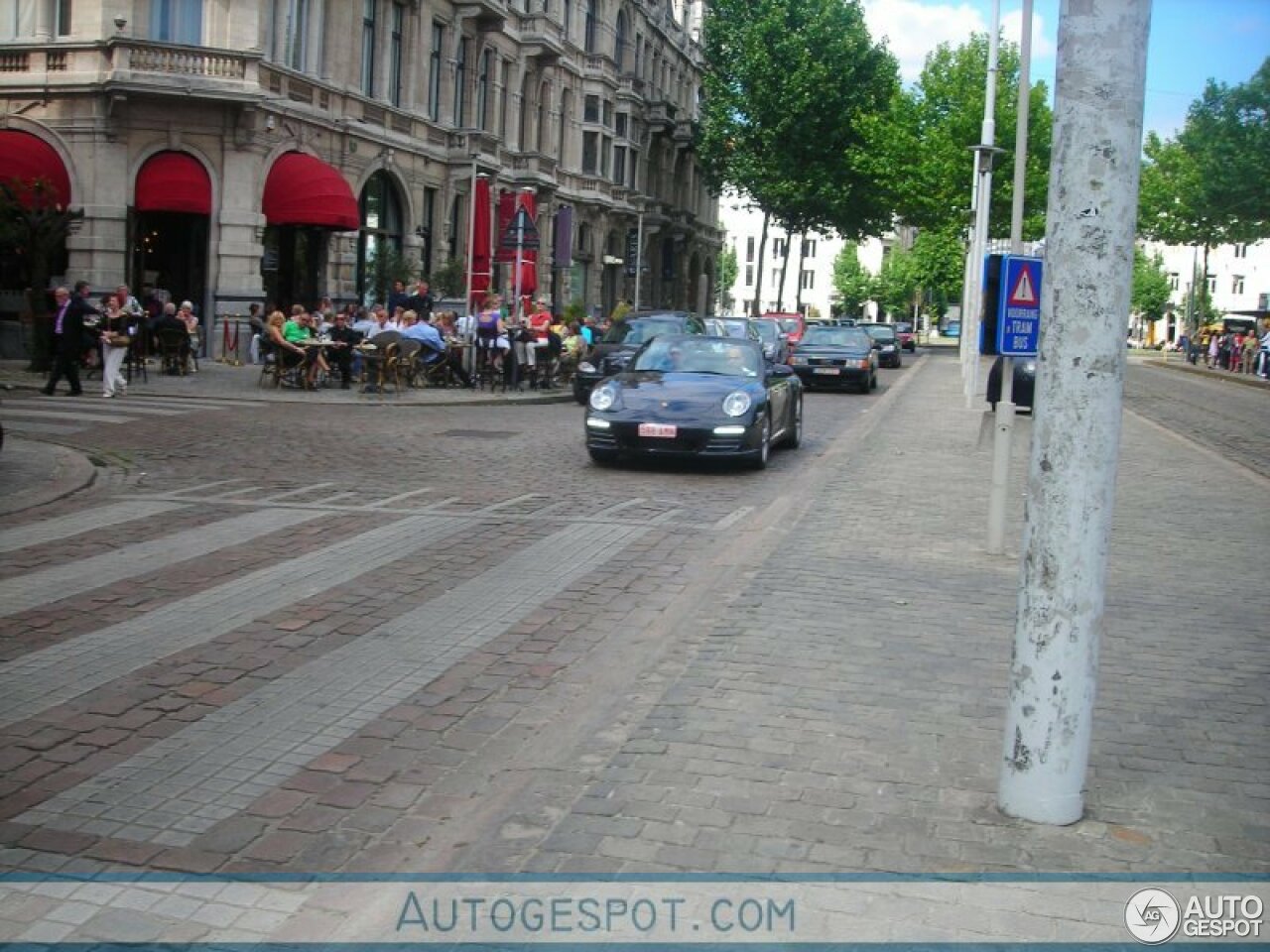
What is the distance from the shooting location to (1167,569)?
9531mm

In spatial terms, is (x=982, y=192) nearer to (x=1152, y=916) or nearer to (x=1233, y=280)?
(x=1152, y=916)

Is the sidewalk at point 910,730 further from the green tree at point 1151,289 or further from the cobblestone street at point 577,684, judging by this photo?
the green tree at point 1151,289

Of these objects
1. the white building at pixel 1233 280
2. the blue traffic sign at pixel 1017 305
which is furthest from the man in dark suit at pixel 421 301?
the white building at pixel 1233 280

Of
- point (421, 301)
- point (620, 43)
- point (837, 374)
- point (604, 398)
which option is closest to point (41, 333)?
point (421, 301)

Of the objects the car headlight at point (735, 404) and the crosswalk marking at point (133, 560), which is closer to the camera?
the crosswalk marking at point (133, 560)

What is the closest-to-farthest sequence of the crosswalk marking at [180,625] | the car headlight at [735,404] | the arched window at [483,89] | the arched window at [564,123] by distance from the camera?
the crosswalk marking at [180,625] → the car headlight at [735,404] → the arched window at [483,89] → the arched window at [564,123]

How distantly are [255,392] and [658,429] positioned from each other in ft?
34.5

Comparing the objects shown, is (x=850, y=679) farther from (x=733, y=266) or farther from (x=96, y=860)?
(x=733, y=266)

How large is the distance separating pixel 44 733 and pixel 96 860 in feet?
4.37

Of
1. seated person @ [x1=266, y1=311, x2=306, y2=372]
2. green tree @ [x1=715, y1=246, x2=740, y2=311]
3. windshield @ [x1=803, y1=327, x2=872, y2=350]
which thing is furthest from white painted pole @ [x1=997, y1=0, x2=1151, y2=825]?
green tree @ [x1=715, y1=246, x2=740, y2=311]

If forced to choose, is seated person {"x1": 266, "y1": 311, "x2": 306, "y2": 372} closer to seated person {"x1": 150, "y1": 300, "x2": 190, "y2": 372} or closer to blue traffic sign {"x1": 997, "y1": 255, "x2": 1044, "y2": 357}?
seated person {"x1": 150, "y1": 300, "x2": 190, "y2": 372}

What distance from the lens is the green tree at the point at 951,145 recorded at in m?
64.7

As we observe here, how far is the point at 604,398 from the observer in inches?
574

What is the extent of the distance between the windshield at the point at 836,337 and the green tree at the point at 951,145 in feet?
108
